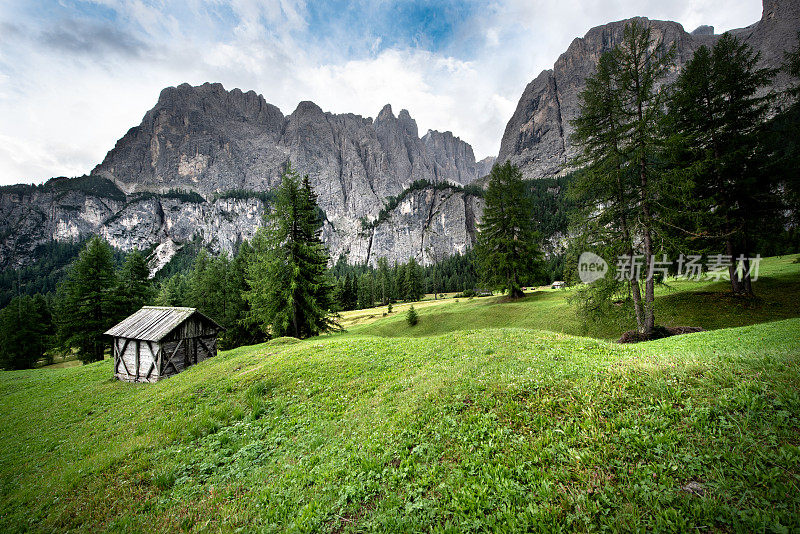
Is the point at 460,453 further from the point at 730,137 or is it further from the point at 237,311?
the point at 237,311

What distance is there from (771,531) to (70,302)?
47.8 metres

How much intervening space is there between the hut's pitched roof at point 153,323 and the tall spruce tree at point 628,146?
29.1 metres

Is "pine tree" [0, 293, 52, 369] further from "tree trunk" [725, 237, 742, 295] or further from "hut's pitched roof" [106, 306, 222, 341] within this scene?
"tree trunk" [725, 237, 742, 295]

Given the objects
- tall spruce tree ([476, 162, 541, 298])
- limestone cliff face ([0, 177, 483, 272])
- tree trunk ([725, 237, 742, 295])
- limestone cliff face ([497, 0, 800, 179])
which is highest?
limestone cliff face ([497, 0, 800, 179])

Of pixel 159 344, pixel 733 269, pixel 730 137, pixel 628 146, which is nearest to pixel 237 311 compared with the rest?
pixel 159 344

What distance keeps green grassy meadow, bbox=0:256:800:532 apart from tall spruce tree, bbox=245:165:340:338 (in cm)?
1299

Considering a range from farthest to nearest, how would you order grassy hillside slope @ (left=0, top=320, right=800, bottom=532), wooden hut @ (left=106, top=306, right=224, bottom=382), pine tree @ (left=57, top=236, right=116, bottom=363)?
pine tree @ (left=57, top=236, right=116, bottom=363) < wooden hut @ (left=106, top=306, right=224, bottom=382) < grassy hillside slope @ (left=0, top=320, right=800, bottom=532)

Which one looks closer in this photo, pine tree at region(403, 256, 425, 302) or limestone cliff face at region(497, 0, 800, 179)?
pine tree at region(403, 256, 425, 302)

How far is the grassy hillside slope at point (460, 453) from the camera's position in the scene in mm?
3625

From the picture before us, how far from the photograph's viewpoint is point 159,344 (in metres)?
19.0

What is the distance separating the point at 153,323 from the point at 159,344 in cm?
290

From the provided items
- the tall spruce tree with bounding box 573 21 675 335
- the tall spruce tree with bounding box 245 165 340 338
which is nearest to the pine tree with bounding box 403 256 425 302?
the tall spruce tree with bounding box 245 165 340 338

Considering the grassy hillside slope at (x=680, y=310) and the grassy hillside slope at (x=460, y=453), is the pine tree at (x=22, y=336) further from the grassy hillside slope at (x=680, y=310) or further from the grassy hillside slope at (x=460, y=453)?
→ the grassy hillside slope at (x=680, y=310)

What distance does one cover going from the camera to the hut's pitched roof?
19.5m
